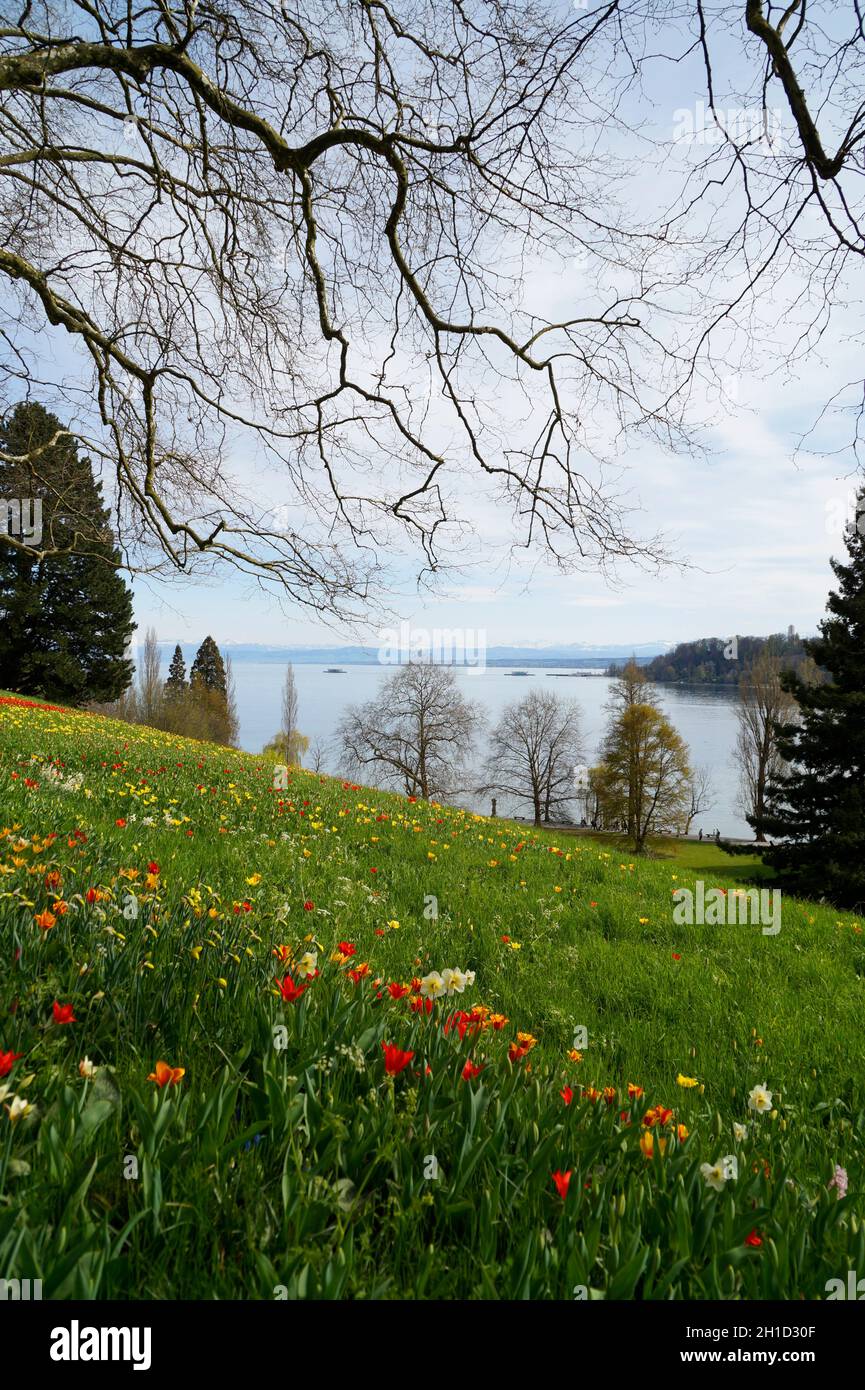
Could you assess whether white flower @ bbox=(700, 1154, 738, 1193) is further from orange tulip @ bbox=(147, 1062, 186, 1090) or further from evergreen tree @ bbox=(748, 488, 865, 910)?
evergreen tree @ bbox=(748, 488, 865, 910)

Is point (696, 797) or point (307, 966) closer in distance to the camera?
point (307, 966)

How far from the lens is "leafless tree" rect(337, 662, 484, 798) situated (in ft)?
118

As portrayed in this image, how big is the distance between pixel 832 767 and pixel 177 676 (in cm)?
A: 5583

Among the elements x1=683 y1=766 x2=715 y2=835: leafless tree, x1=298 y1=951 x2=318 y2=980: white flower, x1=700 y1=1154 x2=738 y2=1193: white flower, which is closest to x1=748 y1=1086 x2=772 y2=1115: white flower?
x1=700 y1=1154 x2=738 y2=1193: white flower

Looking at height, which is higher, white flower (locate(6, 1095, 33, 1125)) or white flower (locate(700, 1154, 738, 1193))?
white flower (locate(6, 1095, 33, 1125))

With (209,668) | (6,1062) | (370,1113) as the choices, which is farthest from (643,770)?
(209,668)

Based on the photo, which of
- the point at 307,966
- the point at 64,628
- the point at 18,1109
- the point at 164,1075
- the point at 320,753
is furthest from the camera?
the point at 320,753

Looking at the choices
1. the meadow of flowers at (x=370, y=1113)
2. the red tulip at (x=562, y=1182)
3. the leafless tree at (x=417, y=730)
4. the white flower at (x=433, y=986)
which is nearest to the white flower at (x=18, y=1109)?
the meadow of flowers at (x=370, y=1113)

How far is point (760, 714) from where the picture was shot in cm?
3372

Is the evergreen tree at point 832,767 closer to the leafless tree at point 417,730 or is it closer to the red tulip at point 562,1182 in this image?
the leafless tree at point 417,730

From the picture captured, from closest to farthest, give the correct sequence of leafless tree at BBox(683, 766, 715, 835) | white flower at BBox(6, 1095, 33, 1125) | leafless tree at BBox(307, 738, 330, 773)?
white flower at BBox(6, 1095, 33, 1125) < leafless tree at BBox(683, 766, 715, 835) < leafless tree at BBox(307, 738, 330, 773)

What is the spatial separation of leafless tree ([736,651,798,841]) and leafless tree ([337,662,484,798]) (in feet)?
46.2

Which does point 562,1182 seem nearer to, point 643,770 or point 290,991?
point 290,991
